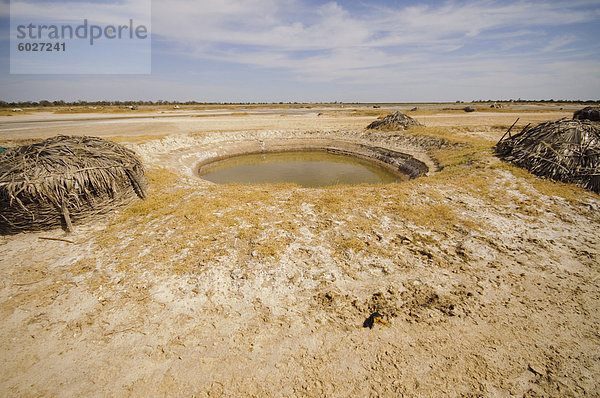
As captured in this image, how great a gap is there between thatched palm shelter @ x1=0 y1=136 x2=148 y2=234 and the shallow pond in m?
9.03

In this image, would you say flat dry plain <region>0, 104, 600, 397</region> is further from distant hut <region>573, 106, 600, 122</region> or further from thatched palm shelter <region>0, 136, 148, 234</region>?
distant hut <region>573, 106, 600, 122</region>

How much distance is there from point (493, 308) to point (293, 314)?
4488 mm

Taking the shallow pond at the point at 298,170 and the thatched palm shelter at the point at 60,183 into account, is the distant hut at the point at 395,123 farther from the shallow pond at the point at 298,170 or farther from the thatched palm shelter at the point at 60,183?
the thatched palm shelter at the point at 60,183

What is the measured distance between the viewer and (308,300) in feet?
18.0

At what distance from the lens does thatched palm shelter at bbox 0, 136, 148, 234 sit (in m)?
7.26

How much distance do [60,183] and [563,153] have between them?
73.2 feet

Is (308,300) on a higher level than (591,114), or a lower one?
lower

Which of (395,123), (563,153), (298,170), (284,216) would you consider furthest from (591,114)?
(284,216)

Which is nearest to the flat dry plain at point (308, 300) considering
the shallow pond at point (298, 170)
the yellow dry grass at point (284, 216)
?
the yellow dry grass at point (284, 216)

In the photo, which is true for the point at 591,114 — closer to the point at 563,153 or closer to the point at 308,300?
the point at 563,153

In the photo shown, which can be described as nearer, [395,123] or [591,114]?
[591,114]

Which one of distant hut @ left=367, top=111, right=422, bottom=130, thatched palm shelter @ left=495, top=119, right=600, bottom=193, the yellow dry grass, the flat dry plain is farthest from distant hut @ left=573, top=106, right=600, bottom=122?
the flat dry plain

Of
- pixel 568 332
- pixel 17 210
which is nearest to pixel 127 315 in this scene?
pixel 17 210

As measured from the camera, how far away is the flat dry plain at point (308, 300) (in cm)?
398
